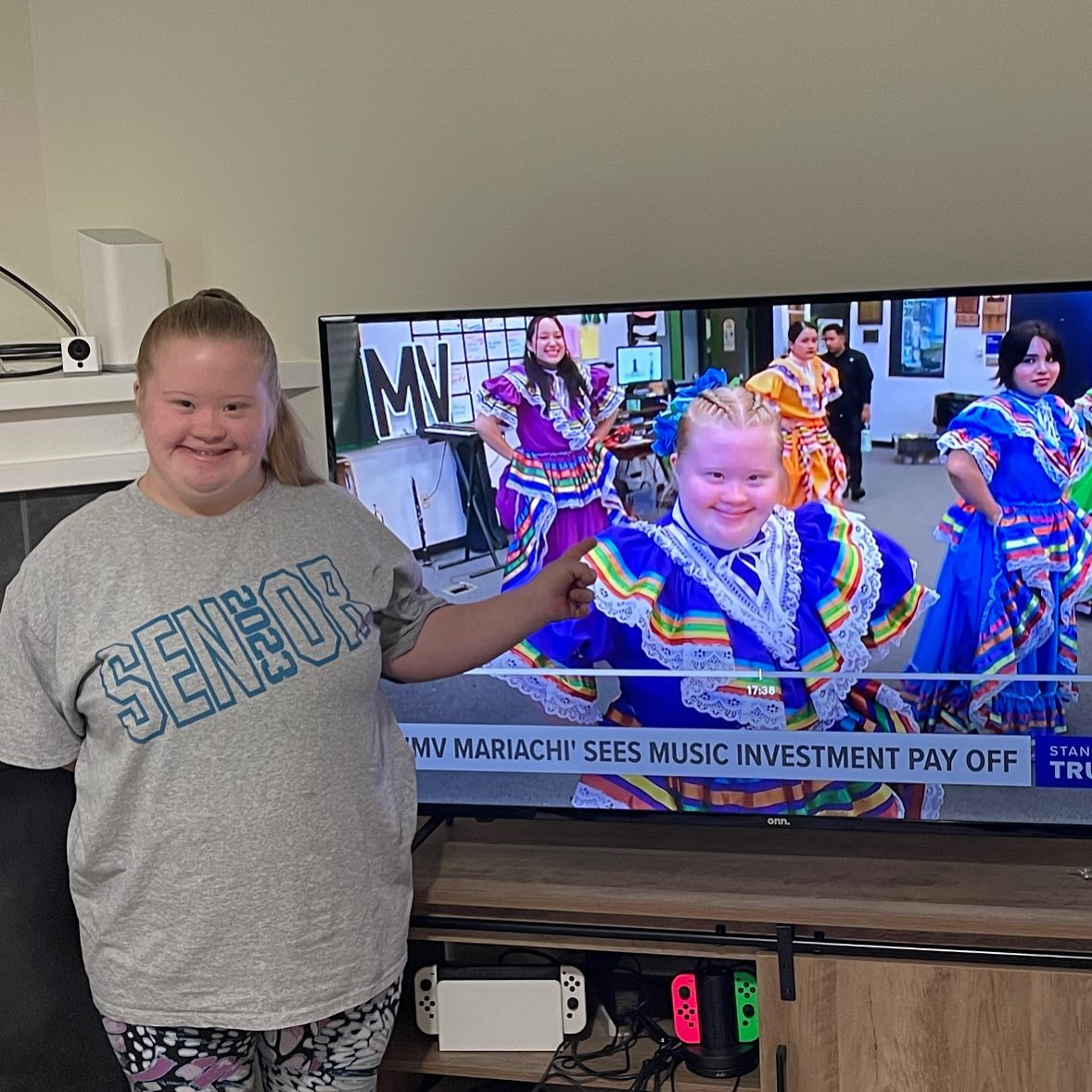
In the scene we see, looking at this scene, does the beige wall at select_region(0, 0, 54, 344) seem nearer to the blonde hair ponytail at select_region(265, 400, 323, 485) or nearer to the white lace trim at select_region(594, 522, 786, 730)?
the blonde hair ponytail at select_region(265, 400, 323, 485)

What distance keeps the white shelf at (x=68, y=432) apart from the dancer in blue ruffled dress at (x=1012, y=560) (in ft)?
4.25

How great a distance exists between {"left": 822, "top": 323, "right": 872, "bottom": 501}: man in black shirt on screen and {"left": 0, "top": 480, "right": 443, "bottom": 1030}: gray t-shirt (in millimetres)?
751

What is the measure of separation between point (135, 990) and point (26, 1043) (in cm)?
72

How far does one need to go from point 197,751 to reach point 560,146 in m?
1.20

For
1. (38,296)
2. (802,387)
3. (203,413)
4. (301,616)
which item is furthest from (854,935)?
(38,296)

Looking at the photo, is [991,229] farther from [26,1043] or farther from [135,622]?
[26,1043]

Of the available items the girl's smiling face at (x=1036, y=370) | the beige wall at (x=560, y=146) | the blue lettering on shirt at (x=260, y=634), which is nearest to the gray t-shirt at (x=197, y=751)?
the blue lettering on shirt at (x=260, y=634)

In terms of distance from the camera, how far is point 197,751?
172cm

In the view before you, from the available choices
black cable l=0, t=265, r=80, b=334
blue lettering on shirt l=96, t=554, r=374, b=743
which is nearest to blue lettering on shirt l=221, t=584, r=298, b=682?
blue lettering on shirt l=96, t=554, r=374, b=743

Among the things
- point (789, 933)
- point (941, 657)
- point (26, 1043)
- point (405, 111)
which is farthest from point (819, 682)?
point (26, 1043)

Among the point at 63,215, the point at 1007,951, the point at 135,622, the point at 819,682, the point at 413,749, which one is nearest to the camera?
the point at 135,622

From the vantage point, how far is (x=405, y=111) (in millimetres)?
2416

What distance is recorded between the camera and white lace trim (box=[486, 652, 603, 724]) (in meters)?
2.15

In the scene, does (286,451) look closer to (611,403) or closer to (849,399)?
(611,403)
